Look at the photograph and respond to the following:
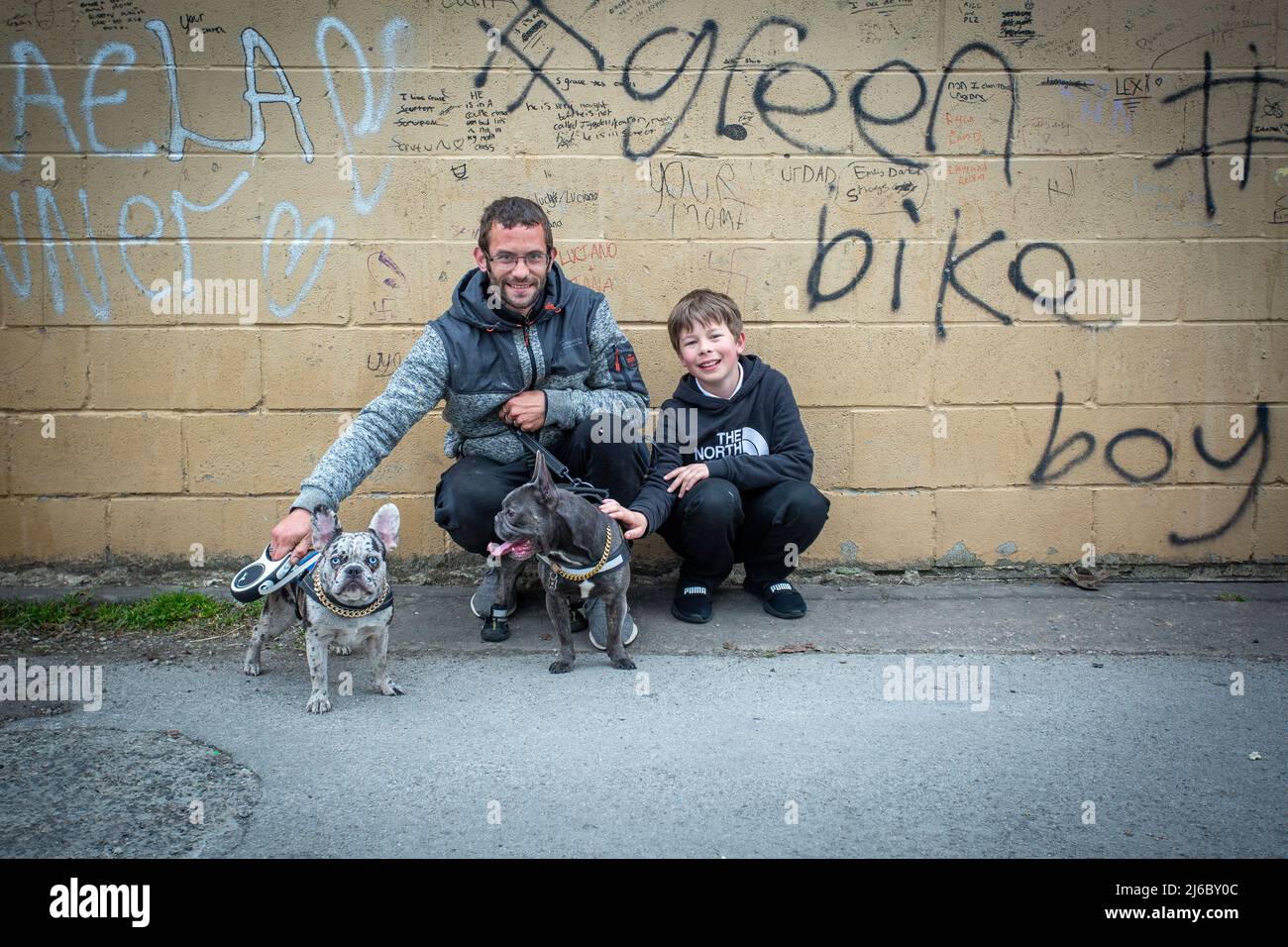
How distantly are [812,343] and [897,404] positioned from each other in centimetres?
49

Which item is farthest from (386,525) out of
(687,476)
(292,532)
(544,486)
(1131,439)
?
(1131,439)

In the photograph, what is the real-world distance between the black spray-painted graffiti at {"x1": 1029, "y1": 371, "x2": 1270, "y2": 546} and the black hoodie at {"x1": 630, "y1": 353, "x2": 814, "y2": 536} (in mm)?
1287

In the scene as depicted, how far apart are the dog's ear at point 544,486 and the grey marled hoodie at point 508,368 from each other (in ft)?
2.05

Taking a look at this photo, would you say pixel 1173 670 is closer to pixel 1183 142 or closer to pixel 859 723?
pixel 859 723

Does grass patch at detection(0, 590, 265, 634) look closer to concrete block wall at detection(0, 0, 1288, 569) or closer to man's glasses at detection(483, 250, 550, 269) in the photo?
concrete block wall at detection(0, 0, 1288, 569)

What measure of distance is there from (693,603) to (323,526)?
63.6 inches

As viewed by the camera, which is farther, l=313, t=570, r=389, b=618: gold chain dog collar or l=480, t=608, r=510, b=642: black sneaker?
l=480, t=608, r=510, b=642: black sneaker

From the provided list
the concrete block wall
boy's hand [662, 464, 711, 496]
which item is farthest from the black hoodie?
Answer: the concrete block wall

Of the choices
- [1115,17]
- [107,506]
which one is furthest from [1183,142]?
[107,506]

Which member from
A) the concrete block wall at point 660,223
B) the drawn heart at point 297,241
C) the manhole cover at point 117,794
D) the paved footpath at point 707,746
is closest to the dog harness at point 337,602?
the paved footpath at point 707,746

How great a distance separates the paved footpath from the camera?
257 cm

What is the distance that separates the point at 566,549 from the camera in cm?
346

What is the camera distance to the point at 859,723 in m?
3.26

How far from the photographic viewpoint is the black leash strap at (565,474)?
12.2 feet
